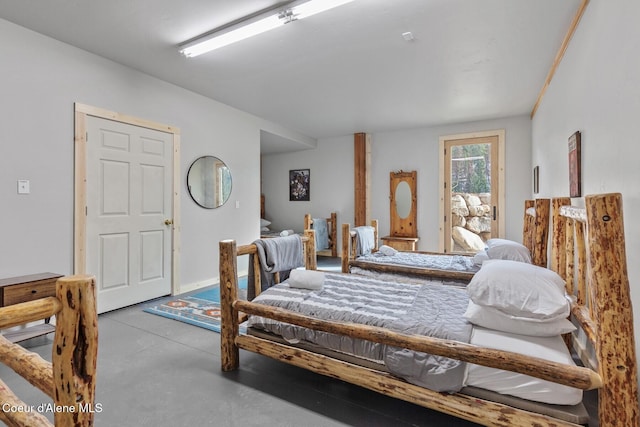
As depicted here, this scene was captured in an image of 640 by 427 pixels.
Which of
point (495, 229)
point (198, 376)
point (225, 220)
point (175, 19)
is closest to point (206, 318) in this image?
point (198, 376)

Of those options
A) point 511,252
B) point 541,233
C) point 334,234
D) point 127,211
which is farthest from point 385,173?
point 127,211

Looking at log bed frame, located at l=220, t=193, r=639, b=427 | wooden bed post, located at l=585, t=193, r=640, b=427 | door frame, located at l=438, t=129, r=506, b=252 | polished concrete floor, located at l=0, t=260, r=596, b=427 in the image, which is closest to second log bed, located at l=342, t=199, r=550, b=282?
log bed frame, located at l=220, t=193, r=639, b=427

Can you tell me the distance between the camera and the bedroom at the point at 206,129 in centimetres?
169

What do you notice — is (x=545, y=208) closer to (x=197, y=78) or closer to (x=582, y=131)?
(x=582, y=131)

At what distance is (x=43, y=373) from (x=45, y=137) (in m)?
2.80

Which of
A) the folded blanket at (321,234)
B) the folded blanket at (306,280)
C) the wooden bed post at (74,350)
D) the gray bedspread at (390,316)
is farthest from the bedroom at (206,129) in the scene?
the wooden bed post at (74,350)

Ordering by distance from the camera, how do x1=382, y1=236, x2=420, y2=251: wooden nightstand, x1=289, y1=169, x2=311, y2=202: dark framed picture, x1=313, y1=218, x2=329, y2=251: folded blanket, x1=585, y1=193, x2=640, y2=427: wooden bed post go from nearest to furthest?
x1=585, y1=193, x2=640, y2=427: wooden bed post → x1=382, y1=236, x2=420, y2=251: wooden nightstand → x1=313, y1=218, x2=329, y2=251: folded blanket → x1=289, y1=169, x2=311, y2=202: dark framed picture

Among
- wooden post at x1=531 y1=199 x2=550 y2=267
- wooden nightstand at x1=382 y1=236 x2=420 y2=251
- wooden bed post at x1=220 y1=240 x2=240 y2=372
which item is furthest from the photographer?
wooden nightstand at x1=382 y1=236 x2=420 y2=251

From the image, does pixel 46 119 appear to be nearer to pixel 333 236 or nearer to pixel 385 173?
pixel 333 236

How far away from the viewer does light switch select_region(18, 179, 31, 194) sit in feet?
8.86

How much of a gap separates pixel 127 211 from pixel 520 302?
372 centimetres

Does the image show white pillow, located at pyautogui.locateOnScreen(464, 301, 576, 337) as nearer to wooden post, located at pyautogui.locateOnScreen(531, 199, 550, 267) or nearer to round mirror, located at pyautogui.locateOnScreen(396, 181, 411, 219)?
wooden post, located at pyautogui.locateOnScreen(531, 199, 550, 267)

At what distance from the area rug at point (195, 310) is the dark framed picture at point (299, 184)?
3578 millimetres

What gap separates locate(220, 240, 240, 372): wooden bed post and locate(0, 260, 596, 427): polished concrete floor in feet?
0.44
